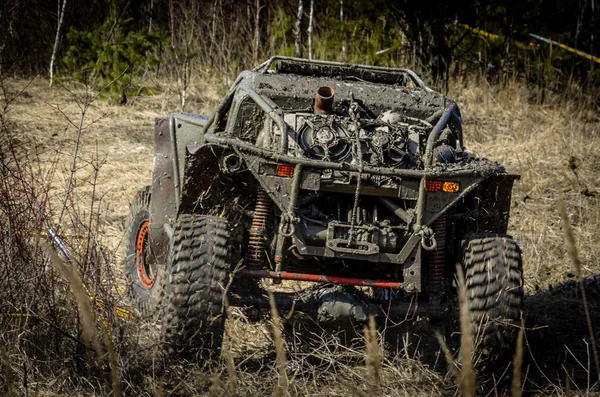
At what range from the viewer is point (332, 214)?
16.6ft

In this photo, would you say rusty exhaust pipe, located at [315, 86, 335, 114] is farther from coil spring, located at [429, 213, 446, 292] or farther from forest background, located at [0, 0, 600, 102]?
forest background, located at [0, 0, 600, 102]

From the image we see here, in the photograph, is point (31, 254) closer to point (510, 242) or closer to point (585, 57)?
point (510, 242)

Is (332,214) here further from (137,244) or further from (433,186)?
(137,244)

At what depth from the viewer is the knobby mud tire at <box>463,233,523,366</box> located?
4629 mm

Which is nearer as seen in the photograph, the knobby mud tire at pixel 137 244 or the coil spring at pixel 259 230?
the coil spring at pixel 259 230

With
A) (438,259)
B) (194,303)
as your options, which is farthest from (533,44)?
→ (194,303)

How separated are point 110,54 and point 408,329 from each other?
7.79 m

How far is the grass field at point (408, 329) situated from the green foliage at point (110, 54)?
0.43 m

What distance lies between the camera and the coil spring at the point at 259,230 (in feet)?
16.4

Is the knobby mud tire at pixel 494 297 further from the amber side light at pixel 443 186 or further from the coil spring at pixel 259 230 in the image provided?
the coil spring at pixel 259 230

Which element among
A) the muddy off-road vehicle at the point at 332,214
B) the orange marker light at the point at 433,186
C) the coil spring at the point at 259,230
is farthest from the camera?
the coil spring at the point at 259,230

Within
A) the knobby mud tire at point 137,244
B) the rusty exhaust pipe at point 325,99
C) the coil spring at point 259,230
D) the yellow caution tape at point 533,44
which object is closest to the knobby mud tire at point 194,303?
the coil spring at point 259,230

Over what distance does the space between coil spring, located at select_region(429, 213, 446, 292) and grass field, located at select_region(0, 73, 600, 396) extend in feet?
1.32

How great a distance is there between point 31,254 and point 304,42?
10.3 meters
